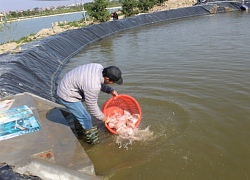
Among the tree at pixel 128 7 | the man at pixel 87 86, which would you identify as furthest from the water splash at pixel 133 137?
the tree at pixel 128 7

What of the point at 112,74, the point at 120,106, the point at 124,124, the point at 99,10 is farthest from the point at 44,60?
the point at 99,10

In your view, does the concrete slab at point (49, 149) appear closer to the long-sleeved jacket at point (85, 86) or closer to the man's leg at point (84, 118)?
the man's leg at point (84, 118)

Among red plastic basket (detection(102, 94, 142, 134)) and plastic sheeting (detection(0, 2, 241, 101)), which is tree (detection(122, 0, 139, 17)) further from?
red plastic basket (detection(102, 94, 142, 134))

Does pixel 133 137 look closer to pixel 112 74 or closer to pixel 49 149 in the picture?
pixel 112 74

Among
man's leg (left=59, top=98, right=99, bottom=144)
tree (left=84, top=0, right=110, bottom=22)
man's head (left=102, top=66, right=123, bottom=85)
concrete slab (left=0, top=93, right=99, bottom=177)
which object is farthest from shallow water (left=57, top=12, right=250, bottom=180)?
tree (left=84, top=0, right=110, bottom=22)

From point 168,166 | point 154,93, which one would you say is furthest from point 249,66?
point 168,166

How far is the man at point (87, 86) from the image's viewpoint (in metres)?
3.39

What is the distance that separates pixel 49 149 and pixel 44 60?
6.33 meters

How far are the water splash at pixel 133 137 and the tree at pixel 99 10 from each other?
63.8ft

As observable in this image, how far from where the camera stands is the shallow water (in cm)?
343

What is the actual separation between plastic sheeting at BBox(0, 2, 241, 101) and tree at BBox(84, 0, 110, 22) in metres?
4.18

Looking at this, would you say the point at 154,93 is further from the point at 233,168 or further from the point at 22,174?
the point at 22,174

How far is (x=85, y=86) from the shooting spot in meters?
3.42

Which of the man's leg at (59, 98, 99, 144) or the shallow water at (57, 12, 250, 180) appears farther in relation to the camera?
the man's leg at (59, 98, 99, 144)
